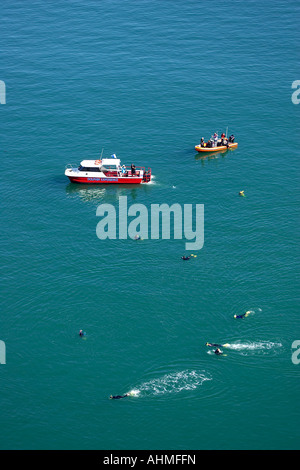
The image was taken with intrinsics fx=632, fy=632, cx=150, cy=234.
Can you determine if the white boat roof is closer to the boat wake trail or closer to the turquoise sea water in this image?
the turquoise sea water

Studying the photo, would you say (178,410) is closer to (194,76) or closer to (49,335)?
(49,335)

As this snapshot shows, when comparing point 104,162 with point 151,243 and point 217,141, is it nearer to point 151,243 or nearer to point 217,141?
point 151,243

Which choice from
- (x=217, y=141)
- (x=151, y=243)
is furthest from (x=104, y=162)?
(x=217, y=141)

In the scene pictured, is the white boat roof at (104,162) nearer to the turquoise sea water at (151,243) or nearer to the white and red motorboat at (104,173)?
the white and red motorboat at (104,173)

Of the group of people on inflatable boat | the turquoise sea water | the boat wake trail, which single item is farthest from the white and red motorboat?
the boat wake trail
